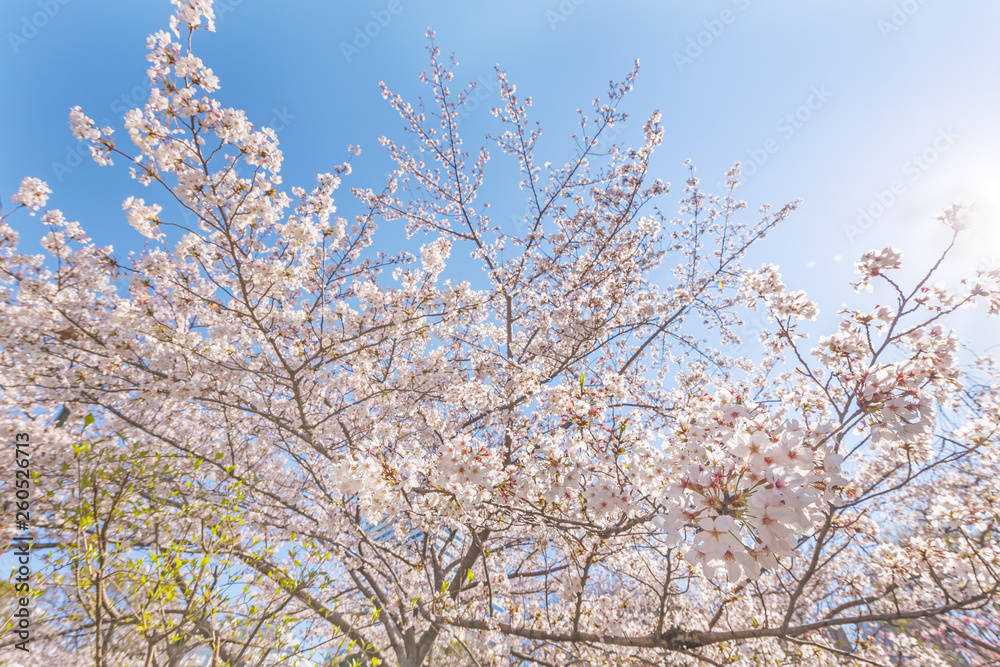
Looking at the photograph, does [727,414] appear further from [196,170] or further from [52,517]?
[52,517]

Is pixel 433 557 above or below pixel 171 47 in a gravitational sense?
below

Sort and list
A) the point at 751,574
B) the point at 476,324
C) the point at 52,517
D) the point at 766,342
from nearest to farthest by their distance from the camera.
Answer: the point at 751,574 < the point at 766,342 < the point at 52,517 < the point at 476,324

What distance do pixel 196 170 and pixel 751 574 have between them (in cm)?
490

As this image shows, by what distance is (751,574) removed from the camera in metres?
1.65

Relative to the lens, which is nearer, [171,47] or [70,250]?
[171,47]

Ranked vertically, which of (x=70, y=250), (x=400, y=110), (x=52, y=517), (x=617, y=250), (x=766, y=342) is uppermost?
(x=400, y=110)

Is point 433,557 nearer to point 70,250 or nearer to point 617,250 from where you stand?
point 617,250

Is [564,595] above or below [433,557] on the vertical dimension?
below

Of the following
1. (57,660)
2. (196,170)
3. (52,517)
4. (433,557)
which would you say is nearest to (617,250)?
(196,170)

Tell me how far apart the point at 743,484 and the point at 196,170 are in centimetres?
476

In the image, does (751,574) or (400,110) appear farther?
(400,110)

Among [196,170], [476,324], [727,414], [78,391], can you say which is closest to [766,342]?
[727,414]

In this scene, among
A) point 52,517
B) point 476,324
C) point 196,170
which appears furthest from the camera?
point 476,324

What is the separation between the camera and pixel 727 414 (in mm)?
2592
